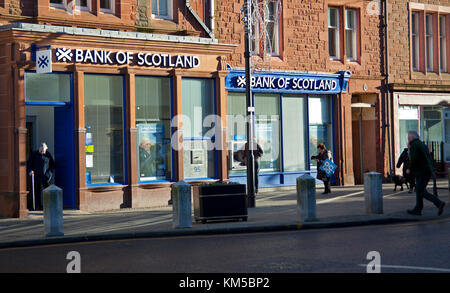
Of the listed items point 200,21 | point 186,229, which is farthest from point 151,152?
point 186,229

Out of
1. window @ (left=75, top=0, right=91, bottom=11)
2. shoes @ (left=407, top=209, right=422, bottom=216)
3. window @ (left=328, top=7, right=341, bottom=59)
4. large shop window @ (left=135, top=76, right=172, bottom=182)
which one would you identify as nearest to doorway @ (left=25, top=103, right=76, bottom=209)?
large shop window @ (left=135, top=76, right=172, bottom=182)

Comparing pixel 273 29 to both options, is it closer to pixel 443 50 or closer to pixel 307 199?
pixel 443 50

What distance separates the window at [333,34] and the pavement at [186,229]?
800 cm

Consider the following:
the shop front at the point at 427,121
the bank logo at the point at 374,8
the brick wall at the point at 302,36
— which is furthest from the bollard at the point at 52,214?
the bank logo at the point at 374,8

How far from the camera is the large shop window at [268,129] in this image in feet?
80.1

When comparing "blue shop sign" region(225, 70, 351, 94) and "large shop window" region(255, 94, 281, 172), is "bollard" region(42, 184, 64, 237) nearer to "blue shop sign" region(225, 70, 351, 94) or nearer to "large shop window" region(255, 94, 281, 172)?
"blue shop sign" region(225, 70, 351, 94)

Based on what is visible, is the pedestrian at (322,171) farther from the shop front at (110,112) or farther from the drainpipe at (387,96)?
the drainpipe at (387,96)

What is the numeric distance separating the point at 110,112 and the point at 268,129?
6.75 meters

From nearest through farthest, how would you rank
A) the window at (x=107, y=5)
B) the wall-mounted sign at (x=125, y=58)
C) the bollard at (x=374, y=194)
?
the bollard at (x=374, y=194) < the wall-mounted sign at (x=125, y=58) < the window at (x=107, y=5)

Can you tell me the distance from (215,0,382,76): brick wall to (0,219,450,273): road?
10.9 meters

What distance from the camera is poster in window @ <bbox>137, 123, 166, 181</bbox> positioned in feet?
67.6

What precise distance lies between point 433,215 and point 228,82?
938 cm
